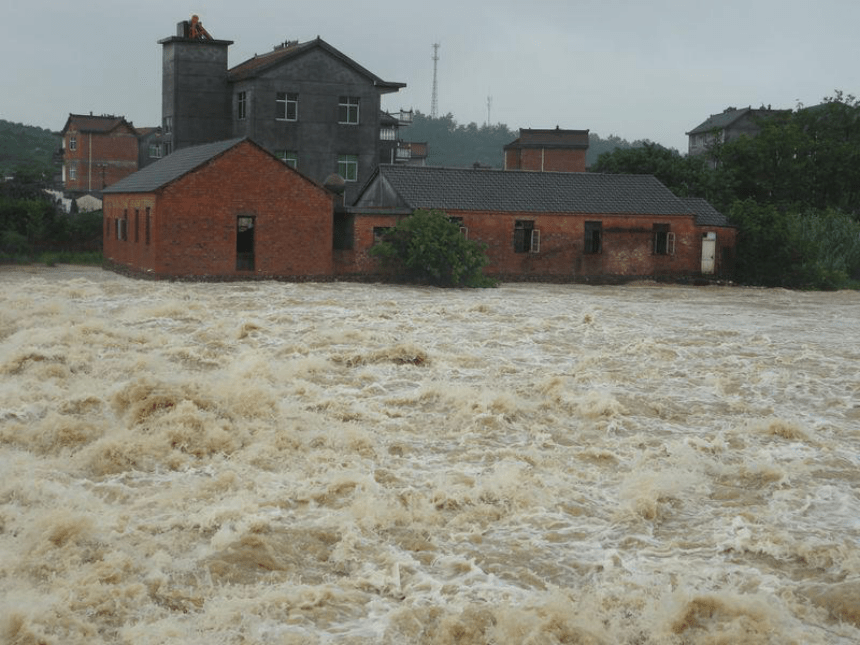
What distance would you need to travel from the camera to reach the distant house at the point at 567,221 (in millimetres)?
36969

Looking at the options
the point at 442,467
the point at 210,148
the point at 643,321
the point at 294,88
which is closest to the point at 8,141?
the point at 294,88

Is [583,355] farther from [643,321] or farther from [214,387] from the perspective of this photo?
[214,387]

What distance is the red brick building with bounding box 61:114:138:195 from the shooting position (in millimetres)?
76000

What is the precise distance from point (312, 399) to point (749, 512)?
23.7 feet

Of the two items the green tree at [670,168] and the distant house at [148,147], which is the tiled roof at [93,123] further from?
the green tree at [670,168]

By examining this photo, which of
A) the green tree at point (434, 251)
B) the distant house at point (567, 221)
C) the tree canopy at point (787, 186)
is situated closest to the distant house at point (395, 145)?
the tree canopy at point (787, 186)

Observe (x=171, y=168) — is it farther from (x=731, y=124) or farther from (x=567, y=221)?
(x=731, y=124)

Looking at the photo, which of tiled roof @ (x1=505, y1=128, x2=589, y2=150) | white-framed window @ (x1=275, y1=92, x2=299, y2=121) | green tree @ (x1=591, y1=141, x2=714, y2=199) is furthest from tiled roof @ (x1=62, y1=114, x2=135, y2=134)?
green tree @ (x1=591, y1=141, x2=714, y2=199)

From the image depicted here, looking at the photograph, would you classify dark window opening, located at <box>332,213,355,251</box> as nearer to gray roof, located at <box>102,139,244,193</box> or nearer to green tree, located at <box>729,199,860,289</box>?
gray roof, located at <box>102,139,244,193</box>

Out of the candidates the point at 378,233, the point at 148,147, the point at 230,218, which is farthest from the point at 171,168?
the point at 148,147

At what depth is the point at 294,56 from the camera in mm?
42500

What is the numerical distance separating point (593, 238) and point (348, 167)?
1184cm

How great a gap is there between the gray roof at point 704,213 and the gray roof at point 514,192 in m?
0.60

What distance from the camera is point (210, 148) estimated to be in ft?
113
